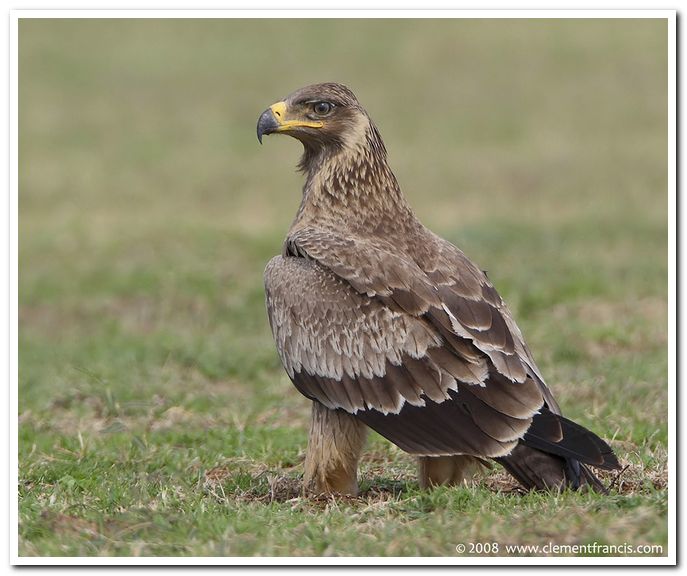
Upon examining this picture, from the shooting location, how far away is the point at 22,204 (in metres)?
20.1

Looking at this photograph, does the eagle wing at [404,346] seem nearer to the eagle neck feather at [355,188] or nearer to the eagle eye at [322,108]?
the eagle neck feather at [355,188]

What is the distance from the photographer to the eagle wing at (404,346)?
630 centimetres

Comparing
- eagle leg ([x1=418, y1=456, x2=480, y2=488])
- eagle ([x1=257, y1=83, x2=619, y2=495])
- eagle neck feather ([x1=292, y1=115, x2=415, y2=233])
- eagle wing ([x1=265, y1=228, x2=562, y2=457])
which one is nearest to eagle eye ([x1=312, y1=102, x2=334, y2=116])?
eagle neck feather ([x1=292, y1=115, x2=415, y2=233])

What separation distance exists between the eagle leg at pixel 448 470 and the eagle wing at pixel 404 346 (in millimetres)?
349

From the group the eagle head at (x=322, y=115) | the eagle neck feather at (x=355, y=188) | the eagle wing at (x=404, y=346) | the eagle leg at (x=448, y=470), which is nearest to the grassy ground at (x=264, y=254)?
the eagle leg at (x=448, y=470)

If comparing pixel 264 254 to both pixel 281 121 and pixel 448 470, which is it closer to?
pixel 281 121

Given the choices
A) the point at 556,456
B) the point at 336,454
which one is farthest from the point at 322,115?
the point at 556,456

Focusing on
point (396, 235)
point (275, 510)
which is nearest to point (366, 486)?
point (275, 510)

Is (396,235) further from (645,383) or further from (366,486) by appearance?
(645,383)

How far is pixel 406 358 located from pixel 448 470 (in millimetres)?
706

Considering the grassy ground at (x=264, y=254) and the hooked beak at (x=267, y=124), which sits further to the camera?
the hooked beak at (x=267, y=124)

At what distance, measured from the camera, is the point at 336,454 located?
6723 mm

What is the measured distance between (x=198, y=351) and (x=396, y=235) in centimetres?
434

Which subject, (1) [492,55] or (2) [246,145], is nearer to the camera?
(2) [246,145]
